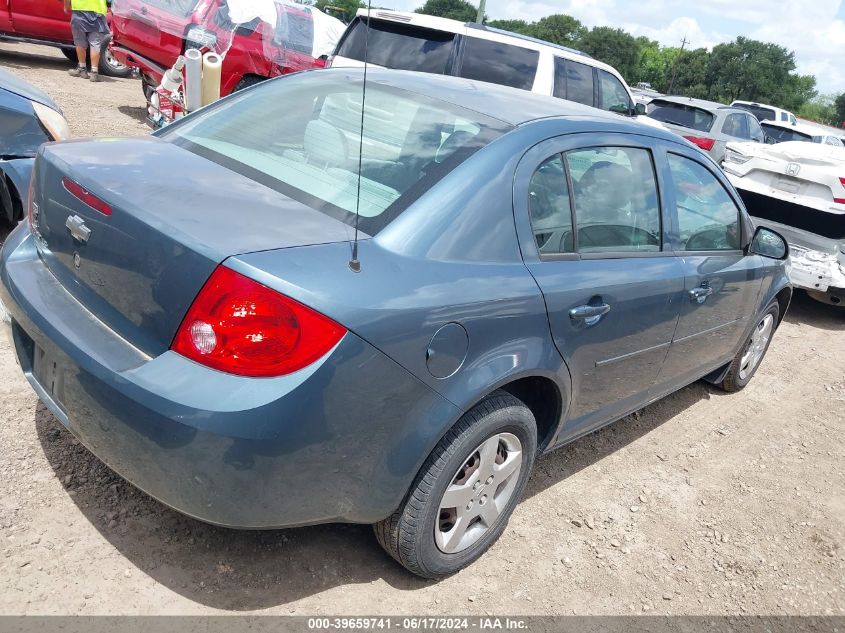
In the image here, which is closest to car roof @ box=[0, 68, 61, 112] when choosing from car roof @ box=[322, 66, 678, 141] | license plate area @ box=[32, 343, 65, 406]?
car roof @ box=[322, 66, 678, 141]

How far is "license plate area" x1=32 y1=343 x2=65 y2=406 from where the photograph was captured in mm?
2197

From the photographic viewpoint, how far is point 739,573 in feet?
9.95

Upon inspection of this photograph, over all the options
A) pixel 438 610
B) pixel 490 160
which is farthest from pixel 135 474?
pixel 490 160

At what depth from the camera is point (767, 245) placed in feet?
13.1

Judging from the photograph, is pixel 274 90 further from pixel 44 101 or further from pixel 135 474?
pixel 44 101

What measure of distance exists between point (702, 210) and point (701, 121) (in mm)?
8028

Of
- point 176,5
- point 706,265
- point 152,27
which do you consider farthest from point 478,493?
point 176,5

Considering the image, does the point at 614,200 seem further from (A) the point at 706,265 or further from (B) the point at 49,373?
(B) the point at 49,373

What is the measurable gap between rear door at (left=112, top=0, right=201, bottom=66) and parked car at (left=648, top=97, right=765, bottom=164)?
6.97 meters

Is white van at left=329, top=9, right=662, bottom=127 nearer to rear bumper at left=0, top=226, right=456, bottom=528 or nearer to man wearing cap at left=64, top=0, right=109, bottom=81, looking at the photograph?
rear bumper at left=0, top=226, right=456, bottom=528

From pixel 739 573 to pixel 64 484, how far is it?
276 centimetres

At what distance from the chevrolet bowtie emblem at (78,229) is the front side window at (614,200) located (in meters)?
1.71

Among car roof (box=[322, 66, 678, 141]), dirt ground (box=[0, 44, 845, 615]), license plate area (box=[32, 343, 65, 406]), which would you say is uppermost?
car roof (box=[322, 66, 678, 141])

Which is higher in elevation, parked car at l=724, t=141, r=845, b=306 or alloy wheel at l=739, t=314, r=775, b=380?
parked car at l=724, t=141, r=845, b=306
